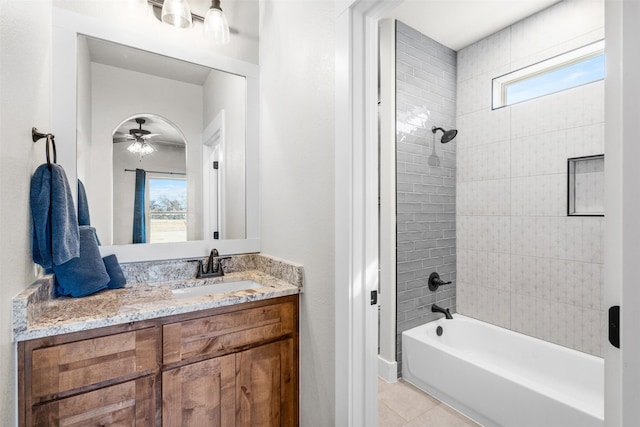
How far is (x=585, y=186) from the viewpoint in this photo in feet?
6.77

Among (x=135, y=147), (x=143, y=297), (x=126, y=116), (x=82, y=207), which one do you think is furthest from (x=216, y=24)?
(x=143, y=297)

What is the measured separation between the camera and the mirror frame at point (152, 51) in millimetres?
1448

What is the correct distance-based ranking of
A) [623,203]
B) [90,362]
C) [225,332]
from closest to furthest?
[623,203], [90,362], [225,332]

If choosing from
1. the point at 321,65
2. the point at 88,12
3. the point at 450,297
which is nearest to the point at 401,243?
the point at 450,297

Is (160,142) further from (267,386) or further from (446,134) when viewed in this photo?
(446,134)

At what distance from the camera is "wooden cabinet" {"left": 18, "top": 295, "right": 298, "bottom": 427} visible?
41.1 inches

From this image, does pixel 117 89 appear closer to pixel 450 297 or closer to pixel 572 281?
pixel 450 297

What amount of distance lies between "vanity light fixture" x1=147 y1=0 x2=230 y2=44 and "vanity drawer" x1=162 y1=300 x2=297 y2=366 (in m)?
1.51

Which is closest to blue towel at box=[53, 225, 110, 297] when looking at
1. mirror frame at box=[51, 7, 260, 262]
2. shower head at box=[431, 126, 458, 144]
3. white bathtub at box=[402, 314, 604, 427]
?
mirror frame at box=[51, 7, 260, 262]

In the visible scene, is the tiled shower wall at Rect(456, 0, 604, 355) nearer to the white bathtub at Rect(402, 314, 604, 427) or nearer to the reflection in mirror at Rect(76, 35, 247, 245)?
the white bathtub at Rect(402, 314, 604, 427)

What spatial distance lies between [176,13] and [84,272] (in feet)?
4.45

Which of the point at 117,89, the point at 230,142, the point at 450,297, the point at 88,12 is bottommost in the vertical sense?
the point at 450,297

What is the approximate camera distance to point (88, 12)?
1.52m

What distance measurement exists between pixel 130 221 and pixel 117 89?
69 cm
